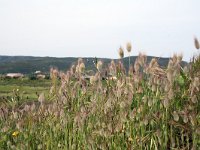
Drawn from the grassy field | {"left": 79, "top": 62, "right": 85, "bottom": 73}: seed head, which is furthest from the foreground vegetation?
the grassy field

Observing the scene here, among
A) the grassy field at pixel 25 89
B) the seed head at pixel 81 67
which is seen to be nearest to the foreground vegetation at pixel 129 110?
the seed head at pixel 81 67

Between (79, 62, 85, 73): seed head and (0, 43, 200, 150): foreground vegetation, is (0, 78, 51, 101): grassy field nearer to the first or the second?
(0, 43, 200, 150): foreground vegetation

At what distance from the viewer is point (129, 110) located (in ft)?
14.9

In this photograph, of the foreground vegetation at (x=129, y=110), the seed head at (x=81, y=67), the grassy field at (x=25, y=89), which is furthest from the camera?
the grassy field at (x=25, y=89)

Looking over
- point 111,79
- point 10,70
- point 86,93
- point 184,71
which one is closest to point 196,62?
point 184,71

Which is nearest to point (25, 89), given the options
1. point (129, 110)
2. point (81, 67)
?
point (81, 67)

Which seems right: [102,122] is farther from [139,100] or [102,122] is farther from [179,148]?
[179,148]

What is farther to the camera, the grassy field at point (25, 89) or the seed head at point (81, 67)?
the grassy field at point (25, 89)

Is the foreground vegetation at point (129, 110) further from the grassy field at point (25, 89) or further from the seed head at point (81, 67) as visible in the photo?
the grassy field at point (25, 89)

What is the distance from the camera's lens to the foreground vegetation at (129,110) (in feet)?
14.3

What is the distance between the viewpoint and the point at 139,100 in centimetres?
476

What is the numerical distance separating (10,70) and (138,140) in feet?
234

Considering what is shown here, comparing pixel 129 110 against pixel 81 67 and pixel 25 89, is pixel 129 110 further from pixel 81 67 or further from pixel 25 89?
pixel 25 89

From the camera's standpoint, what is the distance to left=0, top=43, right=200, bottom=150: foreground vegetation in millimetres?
4352
